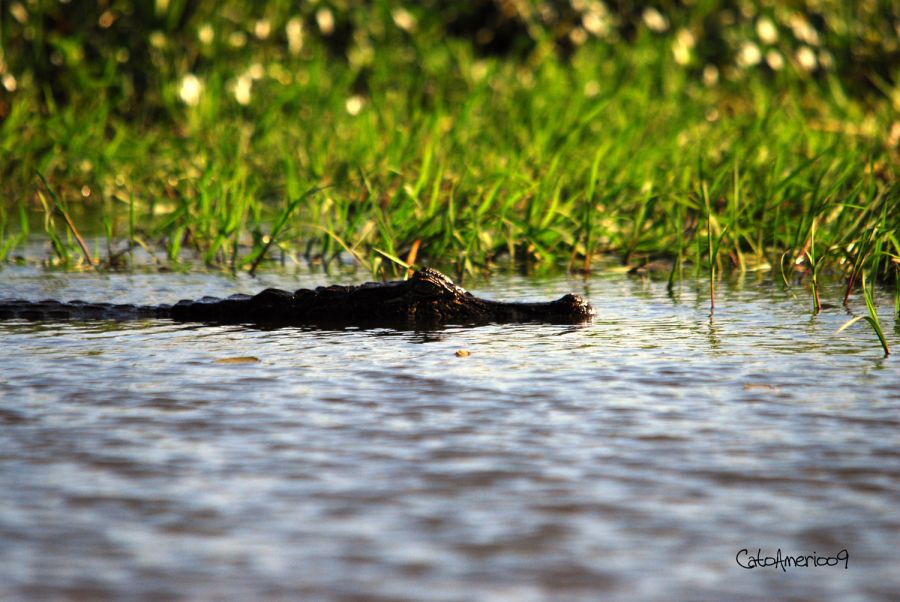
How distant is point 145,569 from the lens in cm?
191

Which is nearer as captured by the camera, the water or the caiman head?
the water

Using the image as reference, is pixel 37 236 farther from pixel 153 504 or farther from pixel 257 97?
pixel 153 504

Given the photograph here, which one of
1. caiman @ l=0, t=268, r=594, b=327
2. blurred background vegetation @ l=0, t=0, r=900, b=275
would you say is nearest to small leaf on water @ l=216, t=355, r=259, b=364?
caiman @ l=0, t=268, r=594, b=327

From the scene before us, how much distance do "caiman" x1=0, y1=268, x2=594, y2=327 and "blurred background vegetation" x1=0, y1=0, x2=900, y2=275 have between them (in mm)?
770

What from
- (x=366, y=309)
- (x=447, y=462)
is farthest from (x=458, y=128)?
(x=447, y=462)

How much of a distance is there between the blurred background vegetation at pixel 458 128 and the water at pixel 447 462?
1.18 meters

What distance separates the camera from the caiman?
4000 millimetres

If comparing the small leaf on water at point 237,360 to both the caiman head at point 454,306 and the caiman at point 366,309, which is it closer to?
the caiman at point 366,309

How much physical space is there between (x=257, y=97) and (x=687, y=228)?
387cm

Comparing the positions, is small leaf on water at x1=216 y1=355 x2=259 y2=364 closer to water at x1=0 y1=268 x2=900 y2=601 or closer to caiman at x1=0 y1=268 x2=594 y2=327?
water at x1=0 y1=268 x2=900 y2=601

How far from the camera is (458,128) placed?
280 inches

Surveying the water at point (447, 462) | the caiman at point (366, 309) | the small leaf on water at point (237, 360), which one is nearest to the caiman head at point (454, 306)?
the caiman at point (366, 309)

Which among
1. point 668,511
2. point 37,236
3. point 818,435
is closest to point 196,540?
A: point 668,511

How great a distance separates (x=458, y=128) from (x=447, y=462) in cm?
481
